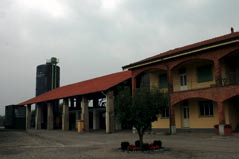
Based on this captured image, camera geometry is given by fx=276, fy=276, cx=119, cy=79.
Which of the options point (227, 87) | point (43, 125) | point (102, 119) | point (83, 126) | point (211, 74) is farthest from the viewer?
point (43, 125)

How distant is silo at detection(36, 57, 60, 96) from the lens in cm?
5456

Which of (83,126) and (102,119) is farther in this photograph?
(102,119)

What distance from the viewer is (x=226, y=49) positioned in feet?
66.2

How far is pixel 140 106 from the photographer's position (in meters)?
13.6

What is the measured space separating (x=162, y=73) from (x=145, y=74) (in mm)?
1954

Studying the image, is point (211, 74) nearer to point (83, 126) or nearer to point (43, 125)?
point (83, 126)

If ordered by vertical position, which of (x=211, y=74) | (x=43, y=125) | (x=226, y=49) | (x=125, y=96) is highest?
(x=226, y=49)

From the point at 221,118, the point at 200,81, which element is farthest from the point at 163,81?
the point at 221,118

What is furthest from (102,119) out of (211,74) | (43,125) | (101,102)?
(211,74)

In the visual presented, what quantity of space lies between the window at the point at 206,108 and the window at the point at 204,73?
194cm

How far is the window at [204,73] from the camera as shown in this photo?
23.0 meters

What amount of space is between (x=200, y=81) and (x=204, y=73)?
2.49 feet

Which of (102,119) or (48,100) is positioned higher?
(48,100)

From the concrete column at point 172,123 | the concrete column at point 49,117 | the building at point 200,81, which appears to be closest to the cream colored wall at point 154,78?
the building at point 200,81
